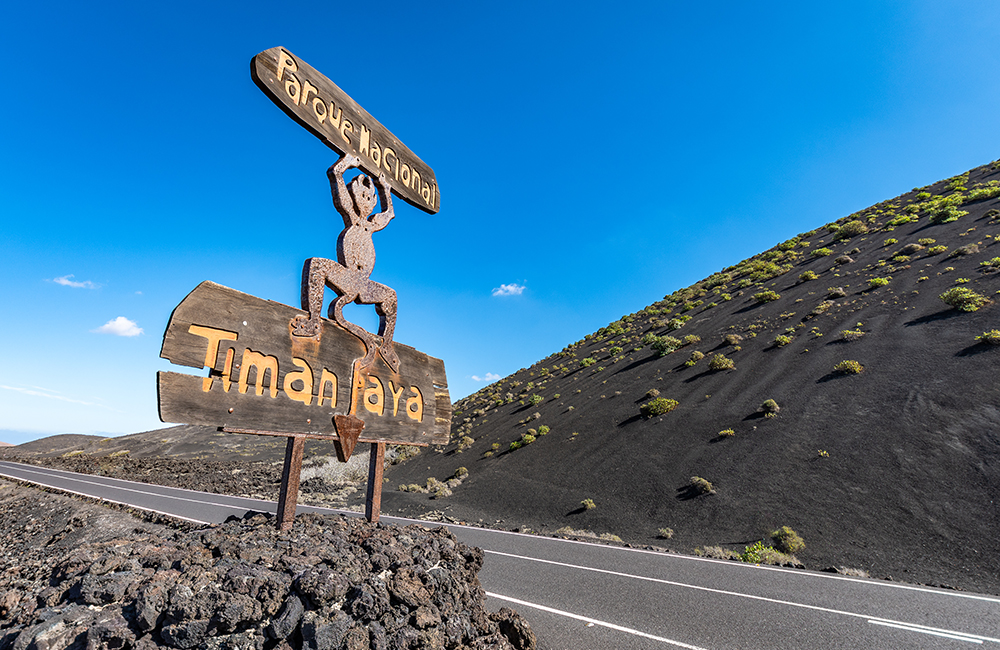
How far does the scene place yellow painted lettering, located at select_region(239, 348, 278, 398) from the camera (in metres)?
3.27

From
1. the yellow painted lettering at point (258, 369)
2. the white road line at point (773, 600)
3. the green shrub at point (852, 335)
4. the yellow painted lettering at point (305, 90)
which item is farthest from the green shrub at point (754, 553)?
the green shrub at point (852, 335)

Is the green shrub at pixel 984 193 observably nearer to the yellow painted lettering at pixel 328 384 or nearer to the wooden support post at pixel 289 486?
the yellow painted lettering at pixel 328 384

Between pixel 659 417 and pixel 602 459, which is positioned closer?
pixel 602 459

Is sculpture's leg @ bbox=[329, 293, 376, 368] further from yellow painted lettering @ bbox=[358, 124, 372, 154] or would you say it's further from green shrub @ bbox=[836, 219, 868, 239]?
green shrub @ bbox=[836, 219, 868, 239]

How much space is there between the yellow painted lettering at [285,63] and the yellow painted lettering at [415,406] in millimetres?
3201

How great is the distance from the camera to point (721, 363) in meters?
24.5

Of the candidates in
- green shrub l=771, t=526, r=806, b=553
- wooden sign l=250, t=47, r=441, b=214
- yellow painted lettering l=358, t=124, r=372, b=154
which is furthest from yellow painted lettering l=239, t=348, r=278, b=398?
green shrub l=771, t=526, r=806, b=553

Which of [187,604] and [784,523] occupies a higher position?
[187,604]

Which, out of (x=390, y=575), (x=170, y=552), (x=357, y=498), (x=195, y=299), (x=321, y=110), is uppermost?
(x=321, y=110)

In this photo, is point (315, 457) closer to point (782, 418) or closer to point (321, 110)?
point (782, 418)

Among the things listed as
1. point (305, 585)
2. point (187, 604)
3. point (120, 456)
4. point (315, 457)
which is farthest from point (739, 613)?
point (120, 456)

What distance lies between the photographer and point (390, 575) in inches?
129

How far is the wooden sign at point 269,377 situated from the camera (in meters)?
2.97

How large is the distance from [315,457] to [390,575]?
36746 mm
